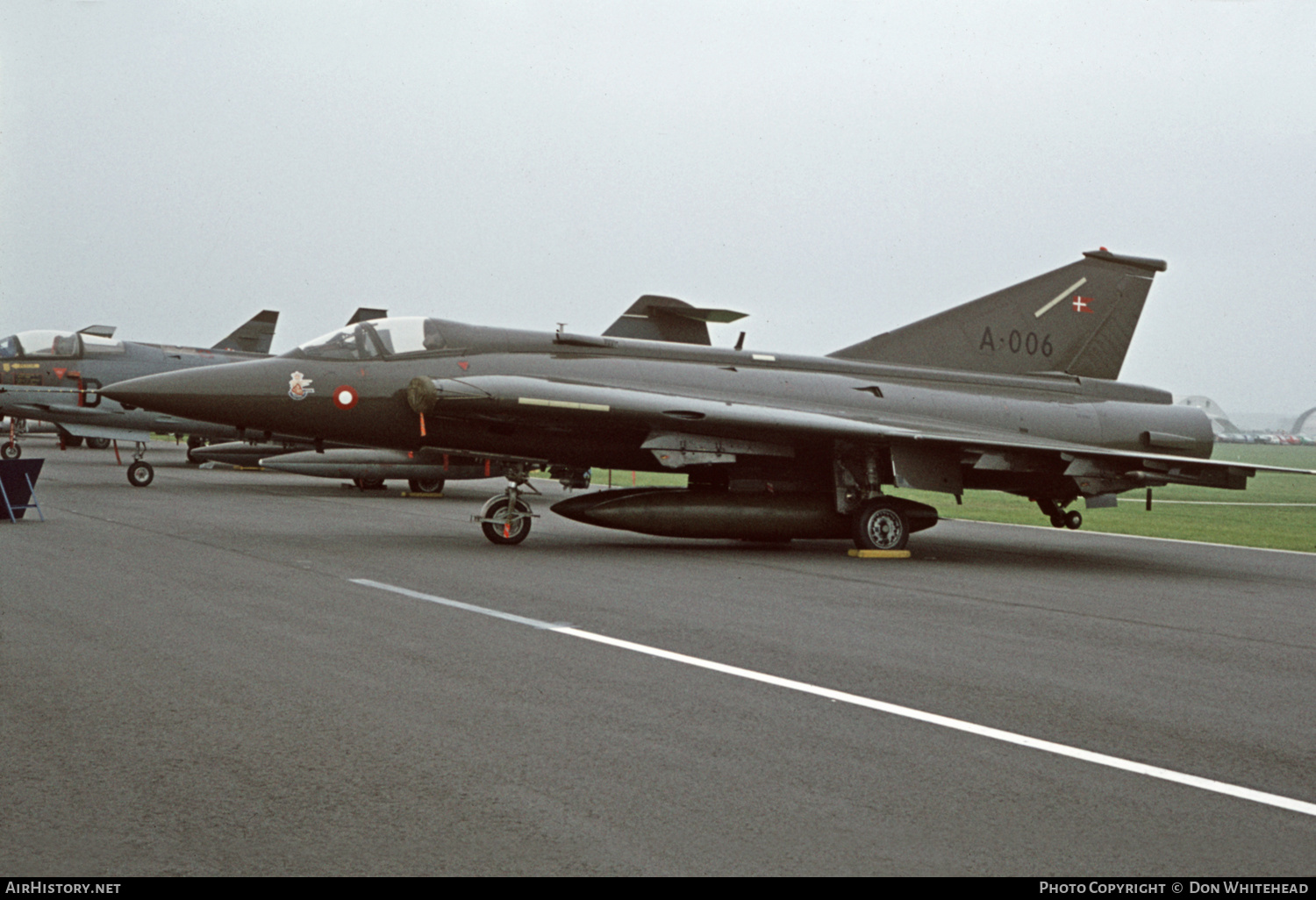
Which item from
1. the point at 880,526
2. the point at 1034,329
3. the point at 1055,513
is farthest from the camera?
the point at 1055,513

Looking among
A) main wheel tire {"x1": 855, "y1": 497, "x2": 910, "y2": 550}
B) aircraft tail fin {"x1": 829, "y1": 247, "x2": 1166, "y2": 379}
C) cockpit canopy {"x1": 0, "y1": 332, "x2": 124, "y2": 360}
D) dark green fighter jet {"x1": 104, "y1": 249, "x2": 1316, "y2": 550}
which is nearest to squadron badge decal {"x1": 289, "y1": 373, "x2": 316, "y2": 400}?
dark green fighter jet {"x1": 104, "y1": 249, "x2": 1316, "y2": 550}

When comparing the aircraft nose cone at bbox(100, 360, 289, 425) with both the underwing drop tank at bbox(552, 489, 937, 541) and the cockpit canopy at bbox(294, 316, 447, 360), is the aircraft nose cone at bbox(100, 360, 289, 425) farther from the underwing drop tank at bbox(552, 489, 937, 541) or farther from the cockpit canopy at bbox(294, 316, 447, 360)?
the underwing drop tank at bbox(552, 489, 937, 541)

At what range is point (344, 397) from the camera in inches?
526

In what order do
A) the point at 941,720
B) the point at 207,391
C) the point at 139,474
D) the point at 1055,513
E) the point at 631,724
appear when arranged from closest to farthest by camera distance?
the point at 631,724 < the point at 941,720 < the point at 207,391 < the point at 1055,513 < the point at 139,474

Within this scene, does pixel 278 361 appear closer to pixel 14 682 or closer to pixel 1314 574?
pixel 14 682

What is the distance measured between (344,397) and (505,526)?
2.43m

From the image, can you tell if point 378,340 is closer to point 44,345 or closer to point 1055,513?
point 1055,513

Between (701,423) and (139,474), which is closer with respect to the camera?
(701,423)

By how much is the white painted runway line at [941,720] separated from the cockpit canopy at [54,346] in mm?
20931

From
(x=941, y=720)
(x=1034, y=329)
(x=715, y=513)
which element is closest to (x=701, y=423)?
(x=715, y=513)

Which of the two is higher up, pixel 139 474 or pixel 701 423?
pixel 701 423

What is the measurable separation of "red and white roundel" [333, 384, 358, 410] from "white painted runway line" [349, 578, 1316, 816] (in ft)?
18.7

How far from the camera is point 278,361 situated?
13.6m

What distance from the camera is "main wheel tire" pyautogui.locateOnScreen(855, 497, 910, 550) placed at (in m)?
13.9
